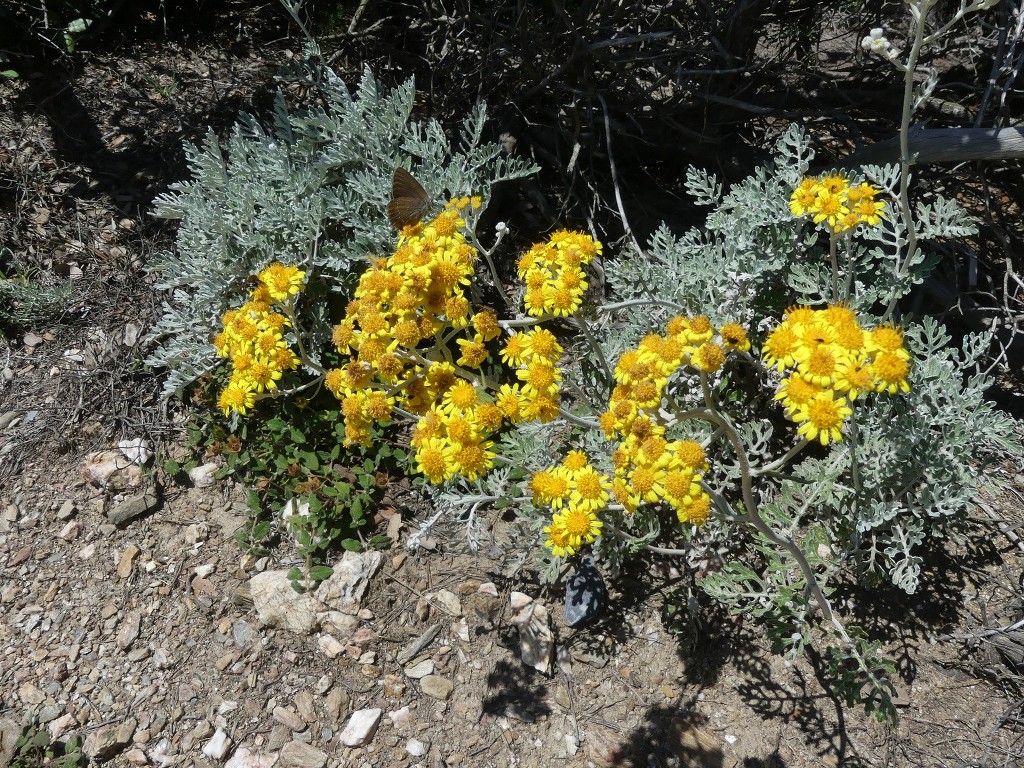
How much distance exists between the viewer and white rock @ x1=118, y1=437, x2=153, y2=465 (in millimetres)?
3303

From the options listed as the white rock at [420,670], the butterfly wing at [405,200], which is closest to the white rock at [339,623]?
the white rock at [420,670]

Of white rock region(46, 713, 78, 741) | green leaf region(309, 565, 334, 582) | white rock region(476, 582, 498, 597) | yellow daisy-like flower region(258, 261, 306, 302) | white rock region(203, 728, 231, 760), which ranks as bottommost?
white rock region(203, 728, 231, 760)

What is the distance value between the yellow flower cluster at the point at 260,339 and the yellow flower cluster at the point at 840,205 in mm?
1754

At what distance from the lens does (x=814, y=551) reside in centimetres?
243

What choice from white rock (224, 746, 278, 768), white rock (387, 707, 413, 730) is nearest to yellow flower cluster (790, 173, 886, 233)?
Answer: white rock (387, 707, 413, 730)

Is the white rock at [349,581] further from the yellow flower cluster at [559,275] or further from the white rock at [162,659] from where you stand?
the yellow flower cluster at [559,275]

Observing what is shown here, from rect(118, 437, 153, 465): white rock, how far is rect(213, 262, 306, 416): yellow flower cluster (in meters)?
0.93

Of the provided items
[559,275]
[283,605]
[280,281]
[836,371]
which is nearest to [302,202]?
[280,281]

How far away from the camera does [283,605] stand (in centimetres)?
284

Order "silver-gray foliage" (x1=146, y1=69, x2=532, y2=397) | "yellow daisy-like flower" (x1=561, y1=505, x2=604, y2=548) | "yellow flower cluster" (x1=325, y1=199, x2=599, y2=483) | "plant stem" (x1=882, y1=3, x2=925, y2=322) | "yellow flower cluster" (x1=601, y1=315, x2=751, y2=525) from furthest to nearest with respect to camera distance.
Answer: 1. "silver-gray foliage" (x1=146, y1=69, x2=532, y2=397)
2. "yellow flower cluster" (x1=325, y1=199, x2=599, y2=483)
3. "yellow daisy-like flower" (x1=561, y1=505, x2=604, y2=548)
4. "yellow flower cluster" (x1=601, y1=315, x2=751, y2=525)
5. "plant stem" (x1=882, y1=3, x2=925, y2=322)

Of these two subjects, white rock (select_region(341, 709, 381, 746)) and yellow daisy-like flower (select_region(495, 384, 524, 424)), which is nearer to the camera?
yellow daisy-like flower (select_region(495, 384, 524, 424))

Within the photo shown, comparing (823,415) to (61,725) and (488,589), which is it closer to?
(488,589)

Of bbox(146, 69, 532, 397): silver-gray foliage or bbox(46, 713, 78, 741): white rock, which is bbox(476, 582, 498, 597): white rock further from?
bbox(46, 713, 78, 741): white rock

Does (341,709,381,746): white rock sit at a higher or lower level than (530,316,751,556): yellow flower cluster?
lower
